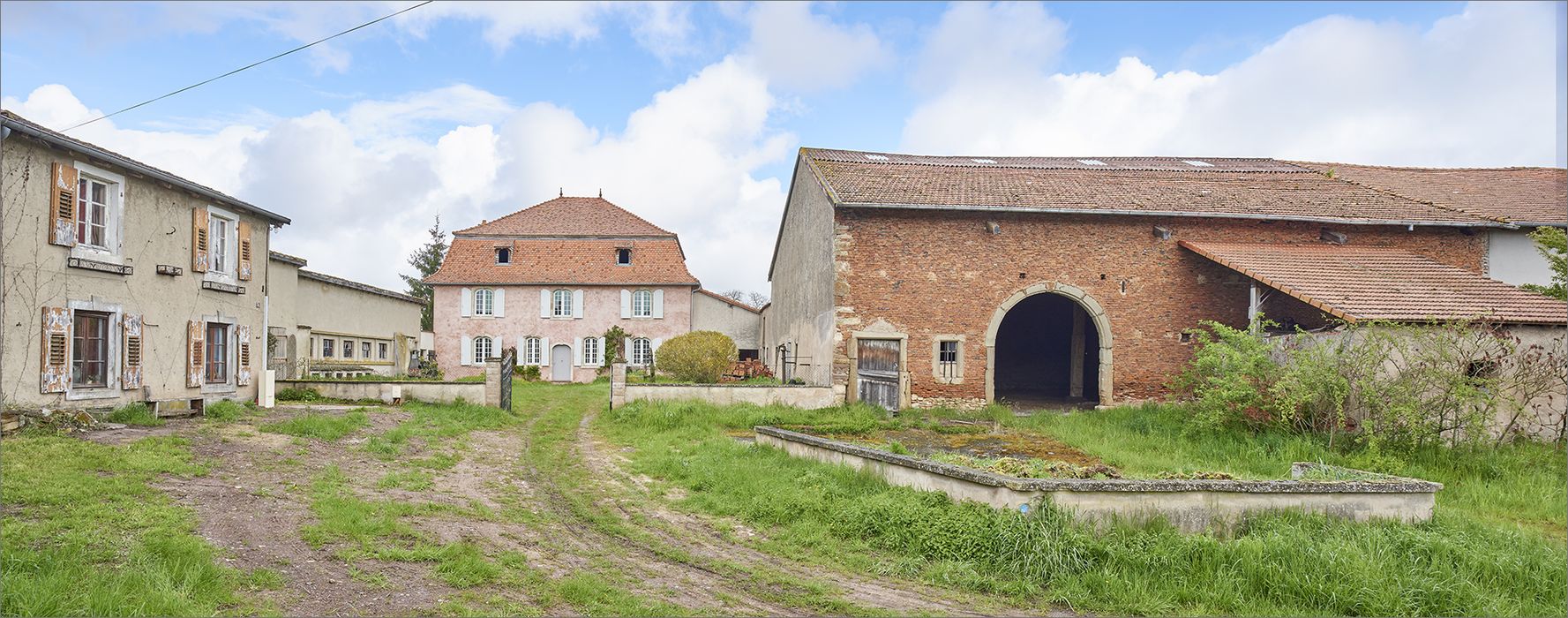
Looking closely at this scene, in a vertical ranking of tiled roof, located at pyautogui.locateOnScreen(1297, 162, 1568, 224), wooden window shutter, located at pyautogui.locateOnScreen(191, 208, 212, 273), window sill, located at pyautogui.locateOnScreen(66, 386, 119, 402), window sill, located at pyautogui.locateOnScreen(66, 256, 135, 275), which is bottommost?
window sill, located at pyautogui.locateOnScreen(66, 386, 119, 402)

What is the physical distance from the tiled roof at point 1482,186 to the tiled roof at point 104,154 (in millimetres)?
25061

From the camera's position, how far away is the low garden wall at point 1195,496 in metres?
6.39

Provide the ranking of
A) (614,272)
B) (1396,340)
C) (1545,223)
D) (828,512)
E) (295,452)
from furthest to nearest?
1. (614,272)
2. (1545,223)
3. (1396,340)
4. (295,452)
5. (828,512)

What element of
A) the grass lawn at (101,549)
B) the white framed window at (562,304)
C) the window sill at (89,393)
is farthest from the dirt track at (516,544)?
the white framed window at (562,304)

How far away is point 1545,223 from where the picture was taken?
17.4 m

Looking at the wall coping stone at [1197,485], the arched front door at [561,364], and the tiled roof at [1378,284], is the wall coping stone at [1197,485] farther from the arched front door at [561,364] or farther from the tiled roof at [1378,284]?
the arched front door at [561,364]

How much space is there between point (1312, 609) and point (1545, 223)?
17.9 m

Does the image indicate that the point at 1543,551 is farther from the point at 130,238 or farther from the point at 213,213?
the point at 213,213

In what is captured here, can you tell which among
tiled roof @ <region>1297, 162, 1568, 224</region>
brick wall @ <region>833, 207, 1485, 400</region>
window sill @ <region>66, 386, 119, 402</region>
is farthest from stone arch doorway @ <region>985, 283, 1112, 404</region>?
window sill @ <region>66, 386, 119, 402</region>

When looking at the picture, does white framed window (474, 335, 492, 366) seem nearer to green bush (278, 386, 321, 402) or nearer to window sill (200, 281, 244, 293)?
green bush (278, 386, 321, 402)

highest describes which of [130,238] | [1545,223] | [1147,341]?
[1545,223]

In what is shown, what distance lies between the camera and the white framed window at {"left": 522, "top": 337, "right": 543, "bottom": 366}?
104 feet

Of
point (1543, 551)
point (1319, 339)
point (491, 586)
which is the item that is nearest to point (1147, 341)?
point (1319, 339)

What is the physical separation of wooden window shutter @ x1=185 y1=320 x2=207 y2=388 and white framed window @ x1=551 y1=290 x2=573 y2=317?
57.7 feet
